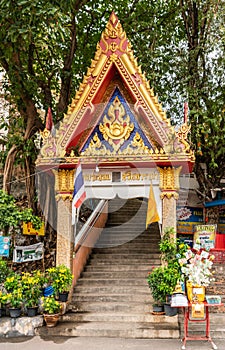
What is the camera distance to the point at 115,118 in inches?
318

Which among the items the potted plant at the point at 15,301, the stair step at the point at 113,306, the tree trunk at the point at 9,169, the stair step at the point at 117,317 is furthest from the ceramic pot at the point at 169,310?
the tree trunk at the point at 9,169

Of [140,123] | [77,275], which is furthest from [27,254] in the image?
[140,123]

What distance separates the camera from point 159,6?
11.6 meters

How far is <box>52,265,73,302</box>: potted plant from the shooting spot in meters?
7.31

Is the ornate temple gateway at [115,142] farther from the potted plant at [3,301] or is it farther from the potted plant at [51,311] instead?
the potted plant at [3,301]

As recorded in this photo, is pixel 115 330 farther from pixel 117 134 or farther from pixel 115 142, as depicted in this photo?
pixel 117 134

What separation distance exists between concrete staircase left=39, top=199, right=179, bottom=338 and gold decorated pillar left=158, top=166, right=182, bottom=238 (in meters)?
1.69

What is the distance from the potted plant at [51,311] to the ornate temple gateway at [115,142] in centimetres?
99

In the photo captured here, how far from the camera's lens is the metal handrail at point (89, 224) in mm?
9116

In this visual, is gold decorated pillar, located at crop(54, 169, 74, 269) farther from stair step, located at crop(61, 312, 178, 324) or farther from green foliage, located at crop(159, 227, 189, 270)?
green foliage, located at crop(159, 227, 189, 270)

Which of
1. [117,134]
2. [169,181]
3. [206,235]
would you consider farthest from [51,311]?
[206,235]

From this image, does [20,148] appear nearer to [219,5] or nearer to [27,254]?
[27,254]

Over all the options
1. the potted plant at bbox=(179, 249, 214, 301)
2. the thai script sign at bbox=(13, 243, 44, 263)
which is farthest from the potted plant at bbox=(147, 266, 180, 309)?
the thai script sign at bbox=(13, 243, 44, 263)

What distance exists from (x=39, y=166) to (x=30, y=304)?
259 centimetres
